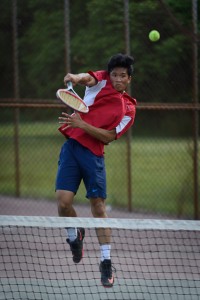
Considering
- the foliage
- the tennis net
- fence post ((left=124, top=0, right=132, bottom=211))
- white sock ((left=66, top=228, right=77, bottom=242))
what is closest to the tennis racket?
the tennis net

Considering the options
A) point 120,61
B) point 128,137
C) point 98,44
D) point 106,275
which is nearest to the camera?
point 106,275

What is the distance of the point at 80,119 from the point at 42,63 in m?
4.46

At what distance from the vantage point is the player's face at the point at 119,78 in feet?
19.0

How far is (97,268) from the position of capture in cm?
659

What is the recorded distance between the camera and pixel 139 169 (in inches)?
439

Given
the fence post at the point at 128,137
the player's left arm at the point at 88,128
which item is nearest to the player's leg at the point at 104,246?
the player's left arm at the point at 88,128

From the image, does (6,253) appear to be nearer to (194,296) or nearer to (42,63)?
(194,296)

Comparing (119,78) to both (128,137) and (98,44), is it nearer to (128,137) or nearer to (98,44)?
(128,137)

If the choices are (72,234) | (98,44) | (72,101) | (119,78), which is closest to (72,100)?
(72,101)

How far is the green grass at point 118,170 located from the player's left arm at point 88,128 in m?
3.46

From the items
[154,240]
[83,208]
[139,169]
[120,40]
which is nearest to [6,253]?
[154,240]

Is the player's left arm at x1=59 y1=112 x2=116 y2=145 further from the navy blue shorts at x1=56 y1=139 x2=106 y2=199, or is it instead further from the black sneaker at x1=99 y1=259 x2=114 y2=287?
the black sneaker at x1=99 y1=259 x2=114 y2=287

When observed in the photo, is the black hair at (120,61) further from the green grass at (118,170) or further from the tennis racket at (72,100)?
the green grass at (118,170)

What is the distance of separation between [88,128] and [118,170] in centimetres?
413
